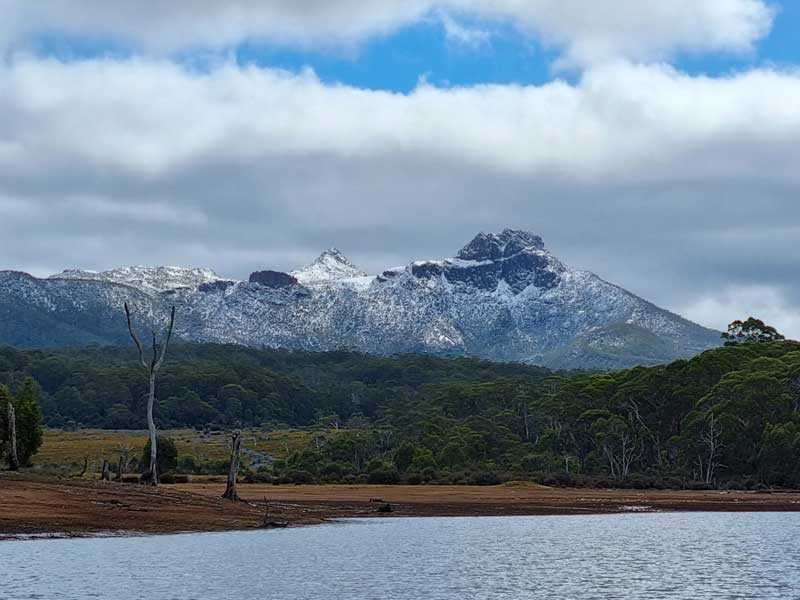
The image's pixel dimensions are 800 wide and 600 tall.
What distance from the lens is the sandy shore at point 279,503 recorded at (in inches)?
2197

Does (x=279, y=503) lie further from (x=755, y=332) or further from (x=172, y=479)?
(x=755, y=332)

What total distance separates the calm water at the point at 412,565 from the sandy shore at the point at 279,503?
10.7ft

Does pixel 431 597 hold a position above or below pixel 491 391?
below

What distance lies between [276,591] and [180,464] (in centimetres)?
9971

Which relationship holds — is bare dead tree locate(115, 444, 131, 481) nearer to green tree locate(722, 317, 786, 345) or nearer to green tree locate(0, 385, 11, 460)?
green tree locate(0, 385, 11, 460)

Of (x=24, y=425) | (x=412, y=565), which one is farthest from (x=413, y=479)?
(x=412, y=565)

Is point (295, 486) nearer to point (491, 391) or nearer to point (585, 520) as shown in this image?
point (585, 520)

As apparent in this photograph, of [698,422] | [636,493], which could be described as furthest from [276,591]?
[698,422]

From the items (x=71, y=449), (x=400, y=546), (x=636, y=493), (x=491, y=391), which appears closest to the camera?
(x=400, y=546)

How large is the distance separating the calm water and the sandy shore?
3.25 meters

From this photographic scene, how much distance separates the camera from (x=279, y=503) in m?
79.9

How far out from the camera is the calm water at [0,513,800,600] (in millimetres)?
38969

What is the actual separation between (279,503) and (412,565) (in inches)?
1335

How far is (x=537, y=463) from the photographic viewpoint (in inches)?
5408
